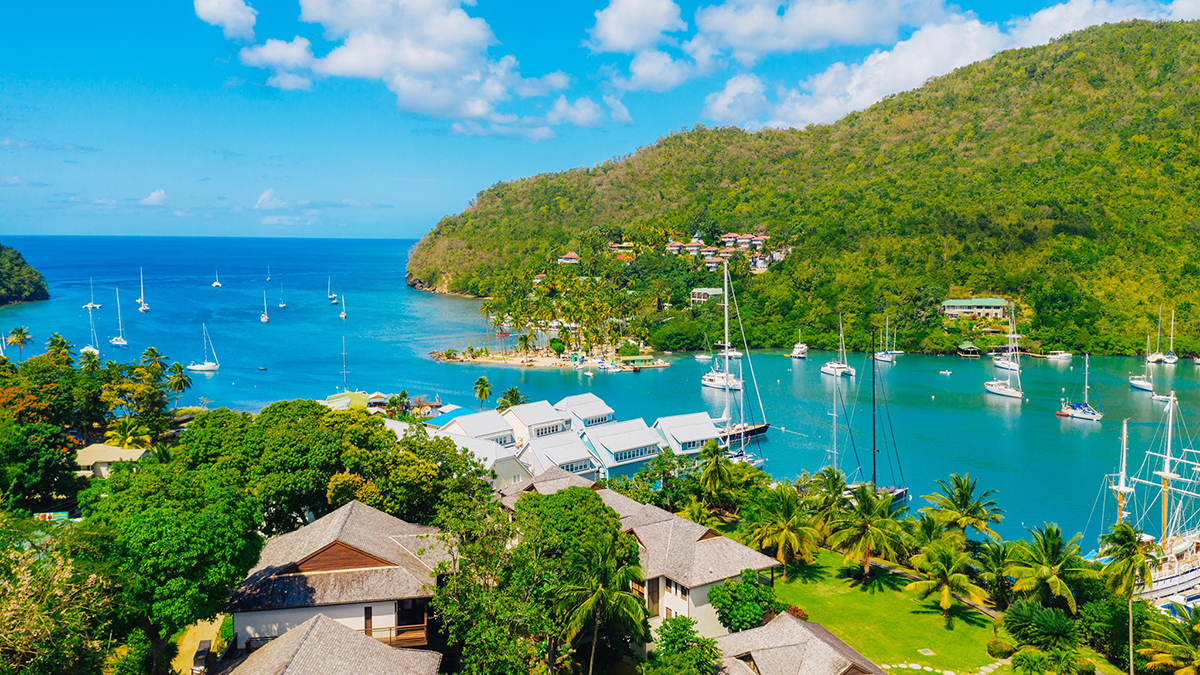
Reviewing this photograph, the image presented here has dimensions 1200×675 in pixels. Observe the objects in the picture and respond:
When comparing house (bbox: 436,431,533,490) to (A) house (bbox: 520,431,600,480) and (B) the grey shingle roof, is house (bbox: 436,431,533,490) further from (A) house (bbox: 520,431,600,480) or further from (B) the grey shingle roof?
(B) the grey shingle roof

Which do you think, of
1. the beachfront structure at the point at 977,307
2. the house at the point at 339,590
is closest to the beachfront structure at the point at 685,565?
the house at the point at 339,590

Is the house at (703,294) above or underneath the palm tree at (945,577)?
above

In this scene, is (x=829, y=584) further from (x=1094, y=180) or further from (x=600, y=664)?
(x=1094, y=180)

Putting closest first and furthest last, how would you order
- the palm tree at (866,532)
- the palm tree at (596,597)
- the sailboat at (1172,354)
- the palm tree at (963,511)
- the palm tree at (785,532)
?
the palm tree at (596,597)
the palm tree at (866,532)
the palm tree at (785,532)
the palm tree at (963,511)
the sailboat at (1172,354)

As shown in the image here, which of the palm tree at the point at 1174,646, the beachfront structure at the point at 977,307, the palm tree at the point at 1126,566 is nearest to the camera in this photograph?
the palm tree at the point at 1174,646

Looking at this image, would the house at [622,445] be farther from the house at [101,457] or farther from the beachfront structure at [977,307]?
the beachfront structure at [977,307]

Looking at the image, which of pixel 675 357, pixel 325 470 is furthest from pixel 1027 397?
pixel 325 470
